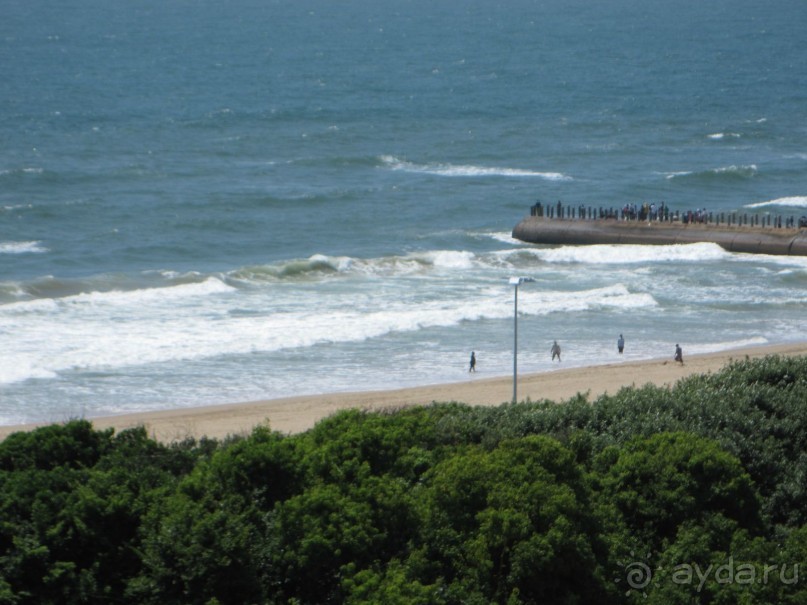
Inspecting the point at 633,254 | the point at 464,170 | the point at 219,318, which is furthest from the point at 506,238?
the point at 219,318

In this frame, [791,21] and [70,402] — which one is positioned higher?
[791,21]

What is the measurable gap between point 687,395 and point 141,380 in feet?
64.9

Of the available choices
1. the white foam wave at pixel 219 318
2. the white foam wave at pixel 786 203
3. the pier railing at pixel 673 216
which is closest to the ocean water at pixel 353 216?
the white foam wave at pixel 219 318

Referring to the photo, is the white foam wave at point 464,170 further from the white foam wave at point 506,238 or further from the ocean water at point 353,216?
the white foam wave at point 506,238

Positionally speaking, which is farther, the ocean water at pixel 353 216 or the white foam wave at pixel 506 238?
the white foam wave at pixel 506 238

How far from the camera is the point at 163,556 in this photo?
49.5 feet

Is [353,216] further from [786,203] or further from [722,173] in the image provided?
[722,173]

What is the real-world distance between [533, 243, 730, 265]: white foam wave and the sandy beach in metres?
16.5

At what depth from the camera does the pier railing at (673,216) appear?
58503mm

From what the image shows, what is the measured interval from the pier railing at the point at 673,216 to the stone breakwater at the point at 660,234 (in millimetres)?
481

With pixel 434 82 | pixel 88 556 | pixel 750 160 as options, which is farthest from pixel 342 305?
pixel 434 82

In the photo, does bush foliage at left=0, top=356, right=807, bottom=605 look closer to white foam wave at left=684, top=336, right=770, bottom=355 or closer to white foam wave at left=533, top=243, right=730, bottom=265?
white foam wave at left=684, top=336, right=770, bottom=355

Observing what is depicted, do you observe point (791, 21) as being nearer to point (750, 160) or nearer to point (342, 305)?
point (750, 160)

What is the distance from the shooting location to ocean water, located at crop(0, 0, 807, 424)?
3997 cm
